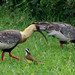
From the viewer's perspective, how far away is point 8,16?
520 inches

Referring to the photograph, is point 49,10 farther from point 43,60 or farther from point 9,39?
point 9,39

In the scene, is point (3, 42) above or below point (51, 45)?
above

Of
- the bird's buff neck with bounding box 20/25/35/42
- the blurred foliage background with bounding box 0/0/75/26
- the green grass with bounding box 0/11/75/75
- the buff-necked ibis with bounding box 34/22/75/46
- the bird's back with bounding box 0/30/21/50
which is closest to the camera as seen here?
the green grass with bounding box 0/11/75/75

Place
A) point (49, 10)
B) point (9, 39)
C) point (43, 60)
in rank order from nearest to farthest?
point (9, 39) → point (43, 60) → point (49, 10)

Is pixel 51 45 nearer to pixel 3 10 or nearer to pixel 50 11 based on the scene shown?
pixel 50 11

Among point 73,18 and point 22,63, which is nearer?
Result: point 22,63

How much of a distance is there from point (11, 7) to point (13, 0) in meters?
0.40

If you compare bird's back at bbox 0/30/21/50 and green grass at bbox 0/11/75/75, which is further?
bird's back at bbox 0/30/21/50

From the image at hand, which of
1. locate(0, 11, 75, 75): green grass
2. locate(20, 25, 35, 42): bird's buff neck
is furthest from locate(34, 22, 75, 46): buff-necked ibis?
locate(20, 25, 35, 42): bird's buff neck

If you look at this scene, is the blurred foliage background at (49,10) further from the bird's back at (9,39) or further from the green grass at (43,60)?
the bird's back at (9,39)

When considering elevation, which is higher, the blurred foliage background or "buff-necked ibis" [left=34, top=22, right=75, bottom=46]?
"buff-necked ibis" [left=34, top=22, right=75, bottom=46]

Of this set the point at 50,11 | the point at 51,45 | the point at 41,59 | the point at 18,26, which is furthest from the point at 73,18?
the point at 41,59

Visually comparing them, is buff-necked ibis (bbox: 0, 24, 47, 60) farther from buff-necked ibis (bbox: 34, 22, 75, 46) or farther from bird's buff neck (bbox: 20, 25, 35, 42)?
buff-necked ibis (bbox: 34, 22, 75, 46)

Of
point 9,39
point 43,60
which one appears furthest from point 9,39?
point 43,60
